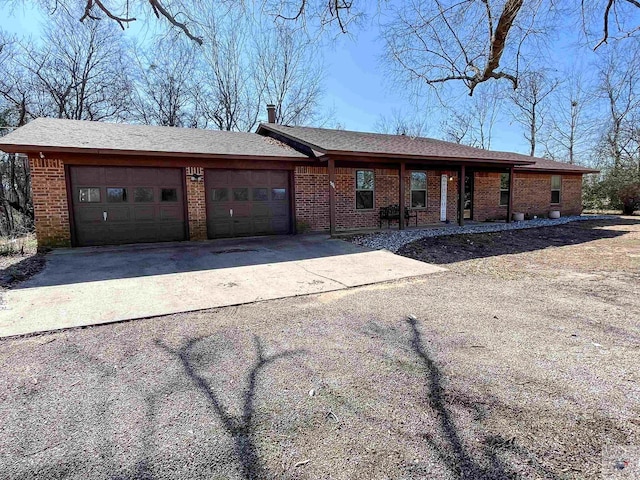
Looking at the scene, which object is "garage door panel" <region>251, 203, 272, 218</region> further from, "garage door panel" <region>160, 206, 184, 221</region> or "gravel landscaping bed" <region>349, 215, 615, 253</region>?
"gravel landscaping bed" <region>349, 215, 615, 253</region>

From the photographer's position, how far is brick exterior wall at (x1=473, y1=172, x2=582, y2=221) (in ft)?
48.4

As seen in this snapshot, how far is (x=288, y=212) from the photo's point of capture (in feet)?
36.3

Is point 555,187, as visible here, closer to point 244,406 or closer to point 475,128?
point 475,128

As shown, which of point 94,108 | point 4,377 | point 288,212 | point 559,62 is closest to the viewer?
point 4,377

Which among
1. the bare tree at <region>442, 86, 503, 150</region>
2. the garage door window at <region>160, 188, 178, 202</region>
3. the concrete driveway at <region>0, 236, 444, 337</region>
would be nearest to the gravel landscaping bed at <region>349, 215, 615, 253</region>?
the concrete driveway at <region>0, 236, 444, 337</region>

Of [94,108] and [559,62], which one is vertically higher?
[94,108]

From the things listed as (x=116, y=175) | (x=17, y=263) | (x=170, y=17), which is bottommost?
(x=17, y=263)

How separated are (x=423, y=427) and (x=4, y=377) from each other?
3.20 m

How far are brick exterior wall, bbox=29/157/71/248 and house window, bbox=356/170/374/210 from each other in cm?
817

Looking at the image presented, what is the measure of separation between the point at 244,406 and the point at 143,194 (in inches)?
323

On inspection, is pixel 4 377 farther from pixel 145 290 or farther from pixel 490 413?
pixel 490 413

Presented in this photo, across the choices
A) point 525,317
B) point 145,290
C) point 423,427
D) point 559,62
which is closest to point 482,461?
point 423,427

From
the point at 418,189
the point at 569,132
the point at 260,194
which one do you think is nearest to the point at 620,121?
the point at 569,132

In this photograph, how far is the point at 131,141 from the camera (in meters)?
9.12
